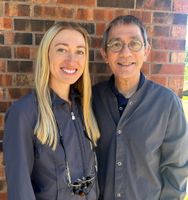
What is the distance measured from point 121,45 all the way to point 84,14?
51 centimetres

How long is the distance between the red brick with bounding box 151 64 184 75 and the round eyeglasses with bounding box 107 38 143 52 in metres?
0.59

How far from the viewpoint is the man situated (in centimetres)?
238

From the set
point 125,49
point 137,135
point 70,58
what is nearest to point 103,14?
point 125,49

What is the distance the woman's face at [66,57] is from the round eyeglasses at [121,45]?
28 centimetres

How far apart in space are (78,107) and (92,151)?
329 millimetres

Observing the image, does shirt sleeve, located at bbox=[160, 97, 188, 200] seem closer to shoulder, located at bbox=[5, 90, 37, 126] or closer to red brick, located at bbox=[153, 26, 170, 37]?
red brick, located at bbox=[153, 26, 170, 37]

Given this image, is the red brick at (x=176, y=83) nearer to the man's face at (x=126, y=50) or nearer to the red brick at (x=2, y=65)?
the man's face at (x=126, y=50)

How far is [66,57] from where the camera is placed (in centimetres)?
219

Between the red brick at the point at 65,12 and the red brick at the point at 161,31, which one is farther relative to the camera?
the red brick at the point at 161,31

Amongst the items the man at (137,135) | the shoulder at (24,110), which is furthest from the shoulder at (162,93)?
the shoulder at (24,110)

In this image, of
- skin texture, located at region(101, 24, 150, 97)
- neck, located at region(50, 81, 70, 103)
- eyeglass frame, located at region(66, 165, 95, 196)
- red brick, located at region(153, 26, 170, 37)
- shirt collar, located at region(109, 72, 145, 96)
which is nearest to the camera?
eyeglass frame, located at region(66, 165, 95, 196)

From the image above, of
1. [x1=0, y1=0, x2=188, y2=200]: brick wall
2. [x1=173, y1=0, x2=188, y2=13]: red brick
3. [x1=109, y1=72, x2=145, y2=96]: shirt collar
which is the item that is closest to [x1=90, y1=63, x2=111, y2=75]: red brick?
[x1=0, y1=0, x2=188, y2=200]: brick wall

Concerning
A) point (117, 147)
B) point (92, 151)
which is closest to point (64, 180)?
point (92, 151)

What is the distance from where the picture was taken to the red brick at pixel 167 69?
2945 mm
